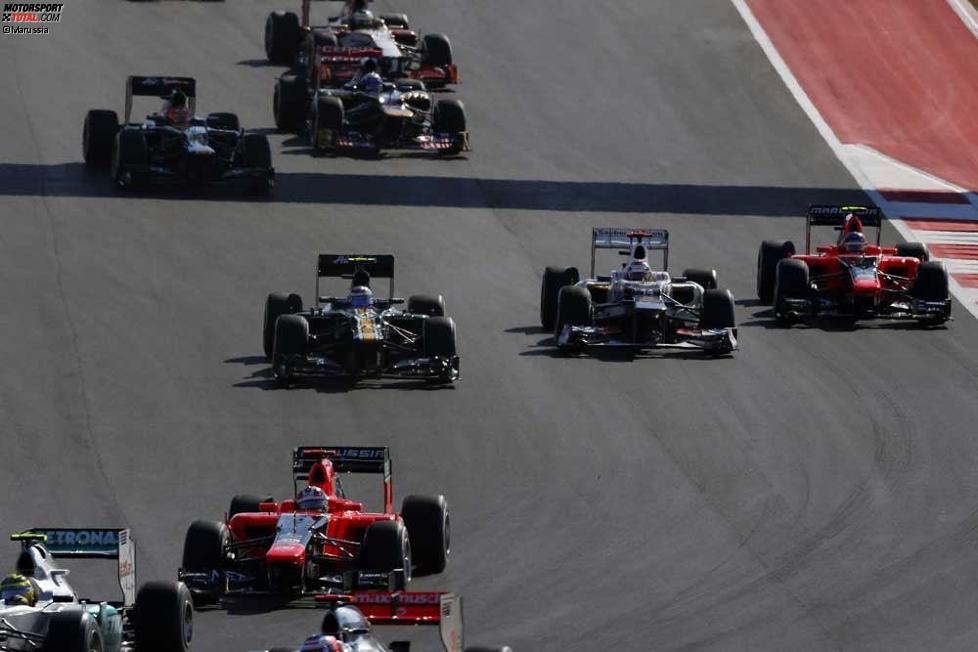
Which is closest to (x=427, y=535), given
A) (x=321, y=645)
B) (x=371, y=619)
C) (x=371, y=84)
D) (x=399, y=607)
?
(x=399, y=607)

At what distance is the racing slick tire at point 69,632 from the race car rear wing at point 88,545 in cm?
128

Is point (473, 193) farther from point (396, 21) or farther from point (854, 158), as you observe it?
point (396, 21)

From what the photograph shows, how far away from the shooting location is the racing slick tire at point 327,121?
178 ft

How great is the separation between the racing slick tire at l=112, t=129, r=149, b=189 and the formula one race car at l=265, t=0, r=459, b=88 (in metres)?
7.05

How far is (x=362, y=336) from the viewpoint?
123 ft

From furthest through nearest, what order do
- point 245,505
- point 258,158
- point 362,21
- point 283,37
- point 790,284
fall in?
point 283,37 < point 362,21 < point 258,158 < point 790,284 < point 245,505

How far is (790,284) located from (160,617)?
21.2 meters

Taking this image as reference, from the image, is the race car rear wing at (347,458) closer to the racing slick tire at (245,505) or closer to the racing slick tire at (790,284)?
the racing slick tire at (245,505)

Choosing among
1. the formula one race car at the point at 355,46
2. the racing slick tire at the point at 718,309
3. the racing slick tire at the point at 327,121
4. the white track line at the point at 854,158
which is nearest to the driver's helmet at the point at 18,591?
the racing slick tire at the point at 718,309

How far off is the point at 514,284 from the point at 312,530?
19.0 meters

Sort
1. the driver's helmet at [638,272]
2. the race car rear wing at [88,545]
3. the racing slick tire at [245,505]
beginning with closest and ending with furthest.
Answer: the race car rear wing at [88,545] → the racing slick tire at [245,505] → the driver's helmet at [638,272]

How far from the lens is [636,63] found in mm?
62969

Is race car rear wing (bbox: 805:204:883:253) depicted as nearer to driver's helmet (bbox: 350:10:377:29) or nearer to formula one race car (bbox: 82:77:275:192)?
formula one race car (bbox: 82:77:275:192)

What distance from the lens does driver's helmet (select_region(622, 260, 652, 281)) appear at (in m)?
40.6
